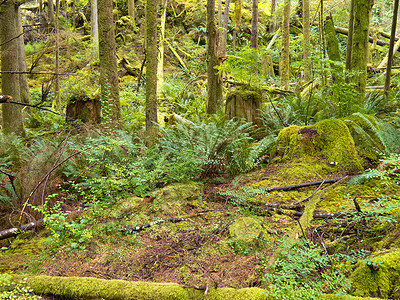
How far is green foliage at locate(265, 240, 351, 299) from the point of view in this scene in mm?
1734

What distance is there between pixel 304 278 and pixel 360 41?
5576 millimetres

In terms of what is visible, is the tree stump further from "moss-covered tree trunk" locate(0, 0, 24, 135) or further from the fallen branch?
the fallen branch

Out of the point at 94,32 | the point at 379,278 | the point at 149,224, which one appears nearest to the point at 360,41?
the point at 379,278

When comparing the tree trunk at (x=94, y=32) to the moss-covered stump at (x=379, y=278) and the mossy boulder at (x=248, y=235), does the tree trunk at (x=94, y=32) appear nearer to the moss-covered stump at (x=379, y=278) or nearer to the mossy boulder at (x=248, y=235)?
the mossy boulder at (x=248, y=235)

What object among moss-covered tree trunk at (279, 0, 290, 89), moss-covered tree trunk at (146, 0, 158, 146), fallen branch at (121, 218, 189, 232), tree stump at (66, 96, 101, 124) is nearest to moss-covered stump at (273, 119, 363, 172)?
fallen branch at (121, 218, 189, 232)

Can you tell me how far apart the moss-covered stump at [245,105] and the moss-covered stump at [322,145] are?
1.64 metres

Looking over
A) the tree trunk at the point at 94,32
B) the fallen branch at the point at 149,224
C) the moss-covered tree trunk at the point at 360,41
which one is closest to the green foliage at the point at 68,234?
the fallen branch at the point at 149,224

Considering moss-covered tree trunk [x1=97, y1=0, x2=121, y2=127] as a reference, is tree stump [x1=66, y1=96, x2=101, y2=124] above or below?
below

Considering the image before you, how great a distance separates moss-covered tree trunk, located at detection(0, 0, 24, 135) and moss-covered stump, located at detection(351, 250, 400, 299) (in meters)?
8.22

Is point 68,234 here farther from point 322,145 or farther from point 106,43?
point 106,43

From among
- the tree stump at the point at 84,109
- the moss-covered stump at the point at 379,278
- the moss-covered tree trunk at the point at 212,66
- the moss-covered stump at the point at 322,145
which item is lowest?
the moss-covered stump at the point at 379,278

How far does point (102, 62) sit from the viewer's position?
6492 millimetres

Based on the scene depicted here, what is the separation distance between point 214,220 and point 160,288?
169 centimetres

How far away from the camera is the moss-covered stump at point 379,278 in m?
1.87
